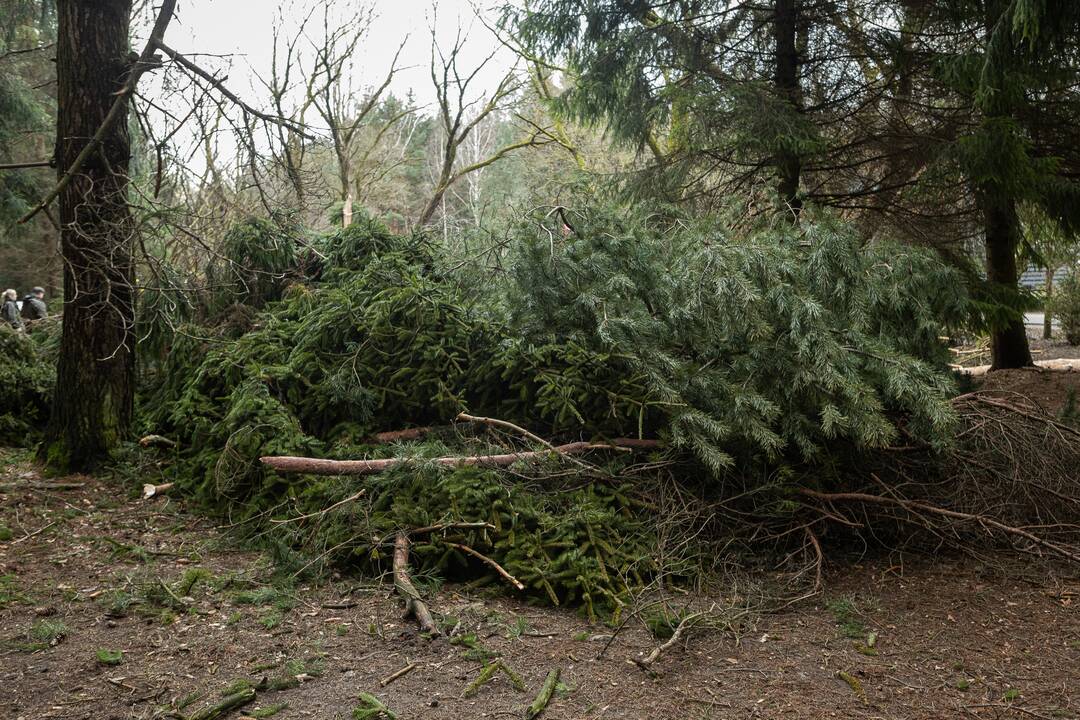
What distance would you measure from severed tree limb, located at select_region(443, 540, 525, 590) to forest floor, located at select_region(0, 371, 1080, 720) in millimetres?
117

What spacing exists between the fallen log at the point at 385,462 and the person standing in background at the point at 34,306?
9940 mm

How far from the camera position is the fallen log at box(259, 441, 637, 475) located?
4.36m

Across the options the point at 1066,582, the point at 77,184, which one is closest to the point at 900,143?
the point at 1066,582

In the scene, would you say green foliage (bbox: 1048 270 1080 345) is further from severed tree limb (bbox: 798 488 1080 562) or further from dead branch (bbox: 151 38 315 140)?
dead branch (bbox: 151 38 315 140)

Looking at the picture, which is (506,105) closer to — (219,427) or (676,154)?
(676,154)

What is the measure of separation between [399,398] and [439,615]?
2013 mm

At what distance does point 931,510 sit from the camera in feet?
14.2

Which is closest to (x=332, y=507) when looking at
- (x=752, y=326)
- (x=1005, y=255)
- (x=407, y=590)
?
(x=407, y=590)

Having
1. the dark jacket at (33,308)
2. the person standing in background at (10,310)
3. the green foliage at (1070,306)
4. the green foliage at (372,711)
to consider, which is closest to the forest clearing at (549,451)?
the green foliage at (372,711)

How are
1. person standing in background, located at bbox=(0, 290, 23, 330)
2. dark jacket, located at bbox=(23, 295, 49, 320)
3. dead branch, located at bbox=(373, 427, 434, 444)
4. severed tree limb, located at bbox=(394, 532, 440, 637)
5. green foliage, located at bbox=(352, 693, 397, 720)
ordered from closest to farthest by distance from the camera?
green foliage, located at bbox=(352, 693, 397, 720), severed tree limb, located at bbox=(394, 532, 440, 637), dead branch, located at bbox=(373, 427, 434, 444), person standing in background, located at bbox=(0, 290, 23, 330), dark jacket, located at bbox=(23, 295, 49, 320)

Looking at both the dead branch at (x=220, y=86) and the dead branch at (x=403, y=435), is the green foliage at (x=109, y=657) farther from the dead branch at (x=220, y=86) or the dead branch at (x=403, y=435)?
the dead branch at (x=220, y=86)

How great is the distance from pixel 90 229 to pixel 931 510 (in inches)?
219

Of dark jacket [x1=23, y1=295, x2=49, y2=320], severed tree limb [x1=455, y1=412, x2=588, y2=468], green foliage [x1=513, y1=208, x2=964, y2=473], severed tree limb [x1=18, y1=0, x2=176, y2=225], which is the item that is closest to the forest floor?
green foliage [x1=513, y1=208, x2=964, y2=473]

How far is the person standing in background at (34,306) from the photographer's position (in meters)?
12.8
